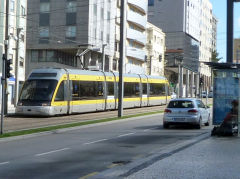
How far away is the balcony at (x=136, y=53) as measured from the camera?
Answer: 72544mm

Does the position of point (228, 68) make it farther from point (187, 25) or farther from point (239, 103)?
point (187, 25)

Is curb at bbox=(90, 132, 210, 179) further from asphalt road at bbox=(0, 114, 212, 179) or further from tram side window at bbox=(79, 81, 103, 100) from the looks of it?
tram side window at bbox=(79, 81, 103, 100)

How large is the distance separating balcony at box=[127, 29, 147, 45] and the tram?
31.6 metres

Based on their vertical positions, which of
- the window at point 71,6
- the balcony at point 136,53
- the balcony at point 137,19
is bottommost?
the balcony at point 136,53

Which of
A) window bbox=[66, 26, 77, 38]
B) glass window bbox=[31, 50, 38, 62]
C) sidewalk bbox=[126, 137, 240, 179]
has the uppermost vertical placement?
window bbox=[66, 26, 77, 38]

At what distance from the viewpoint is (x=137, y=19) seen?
7488 centimetres

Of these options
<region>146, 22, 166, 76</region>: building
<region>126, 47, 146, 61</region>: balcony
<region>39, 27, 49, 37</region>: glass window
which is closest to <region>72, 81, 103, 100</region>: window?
<region>39, 27, 49, 37</region>: glass window

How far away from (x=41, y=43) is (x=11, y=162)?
1932 inches

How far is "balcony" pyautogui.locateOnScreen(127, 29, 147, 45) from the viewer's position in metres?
72.2

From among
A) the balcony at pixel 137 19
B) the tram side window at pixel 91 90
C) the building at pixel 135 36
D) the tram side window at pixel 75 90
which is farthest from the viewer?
the balcony at pixel 137 19

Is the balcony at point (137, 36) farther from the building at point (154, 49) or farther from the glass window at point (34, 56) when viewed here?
the glass window at point (34, 56)

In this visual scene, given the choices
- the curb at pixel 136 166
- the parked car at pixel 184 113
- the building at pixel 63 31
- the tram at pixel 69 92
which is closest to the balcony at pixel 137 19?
the building at pixel 63 31

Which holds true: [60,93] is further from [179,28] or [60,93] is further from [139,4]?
[179,28]

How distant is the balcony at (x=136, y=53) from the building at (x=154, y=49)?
4.46 m
